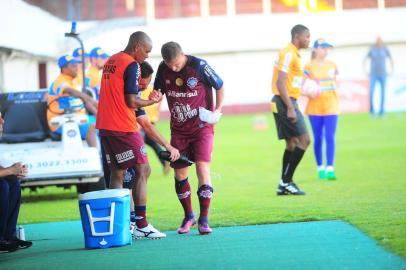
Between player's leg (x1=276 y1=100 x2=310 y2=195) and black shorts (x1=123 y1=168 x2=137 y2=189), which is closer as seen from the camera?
black shorts (x1=123 y1=168 x2=137 y2=189)

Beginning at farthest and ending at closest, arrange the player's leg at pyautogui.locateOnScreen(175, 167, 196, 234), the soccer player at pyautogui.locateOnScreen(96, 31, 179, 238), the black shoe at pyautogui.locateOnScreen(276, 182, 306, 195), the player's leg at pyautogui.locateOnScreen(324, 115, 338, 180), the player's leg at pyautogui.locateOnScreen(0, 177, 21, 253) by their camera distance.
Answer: the player's leg at pyautogui.locateOnScreen(324, 115, 338, 180) < the black shoe at pyautogui.locateOnScreen(276, 182, 306, 195) < the player's leg at pyautogui.locateOnScreen(175, 167, 196, 234) < the soccer player at pyautogui.locateOnScreen(96, 31, 179, 238) < the player's leg at pyautogui.locateOnScreen(0, 177, 21, 253)

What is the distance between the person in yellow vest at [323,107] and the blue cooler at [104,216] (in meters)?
7.00

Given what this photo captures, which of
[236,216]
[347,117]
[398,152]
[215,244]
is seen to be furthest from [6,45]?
[215,244]

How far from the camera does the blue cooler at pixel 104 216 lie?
10016mm

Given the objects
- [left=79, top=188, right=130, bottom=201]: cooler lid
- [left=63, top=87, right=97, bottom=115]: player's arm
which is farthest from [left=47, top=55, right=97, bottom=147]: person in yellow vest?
[left=79, top=188, right=130, bottom=201]: cooler lid

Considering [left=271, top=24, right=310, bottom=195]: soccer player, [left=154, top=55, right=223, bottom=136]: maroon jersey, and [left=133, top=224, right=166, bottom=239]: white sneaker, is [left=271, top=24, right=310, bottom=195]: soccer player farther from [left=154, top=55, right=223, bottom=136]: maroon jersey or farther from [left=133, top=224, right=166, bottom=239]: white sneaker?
[left=133, top=224, right=166, bottom=239]: white sneaker

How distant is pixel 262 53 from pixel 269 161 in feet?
106

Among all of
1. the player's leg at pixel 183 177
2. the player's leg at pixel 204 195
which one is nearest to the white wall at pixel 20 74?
the player's leg at pixel 183 177

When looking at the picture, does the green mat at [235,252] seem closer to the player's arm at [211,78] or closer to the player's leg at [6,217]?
the player's leg at [6,217]

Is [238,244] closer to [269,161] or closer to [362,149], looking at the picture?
[269,161]

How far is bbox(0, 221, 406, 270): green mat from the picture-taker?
859 centimetres

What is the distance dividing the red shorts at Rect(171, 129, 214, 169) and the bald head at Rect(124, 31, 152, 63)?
3.39 feet

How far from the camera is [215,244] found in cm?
989

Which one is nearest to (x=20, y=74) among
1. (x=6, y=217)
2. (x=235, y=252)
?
(x=6, y=217)
